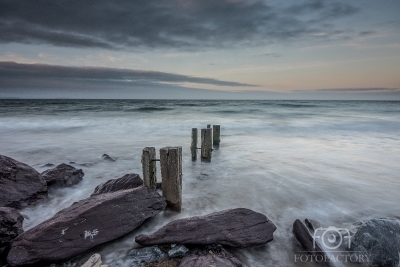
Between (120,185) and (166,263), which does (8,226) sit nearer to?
(120,185)

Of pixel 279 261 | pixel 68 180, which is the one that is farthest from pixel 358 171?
pixel 68 180

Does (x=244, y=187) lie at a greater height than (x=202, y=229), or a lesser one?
lesser

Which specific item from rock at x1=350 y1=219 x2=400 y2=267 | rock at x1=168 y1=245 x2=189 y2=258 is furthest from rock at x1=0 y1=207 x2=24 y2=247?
rock at x1=350 y1=219 x2=400 y2=267

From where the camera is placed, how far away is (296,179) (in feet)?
24.8

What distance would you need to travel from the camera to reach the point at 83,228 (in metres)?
3.54

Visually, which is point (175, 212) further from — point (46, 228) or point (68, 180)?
point (68, 180)

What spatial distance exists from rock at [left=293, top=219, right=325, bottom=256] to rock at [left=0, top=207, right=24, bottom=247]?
4.34m

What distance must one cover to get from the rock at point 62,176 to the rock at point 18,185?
0.50 meters

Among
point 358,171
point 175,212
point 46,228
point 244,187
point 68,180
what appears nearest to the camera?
point 46,228

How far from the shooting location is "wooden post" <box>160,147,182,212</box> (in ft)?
14.9

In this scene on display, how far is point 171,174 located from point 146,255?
150 centimetres

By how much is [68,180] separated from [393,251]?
678 centimetres

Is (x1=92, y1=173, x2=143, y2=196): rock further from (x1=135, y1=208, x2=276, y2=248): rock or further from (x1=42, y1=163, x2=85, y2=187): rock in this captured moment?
(x1=135, y1=208, x2=276, y2=248): rock

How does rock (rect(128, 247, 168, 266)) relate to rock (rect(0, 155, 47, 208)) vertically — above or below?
below
